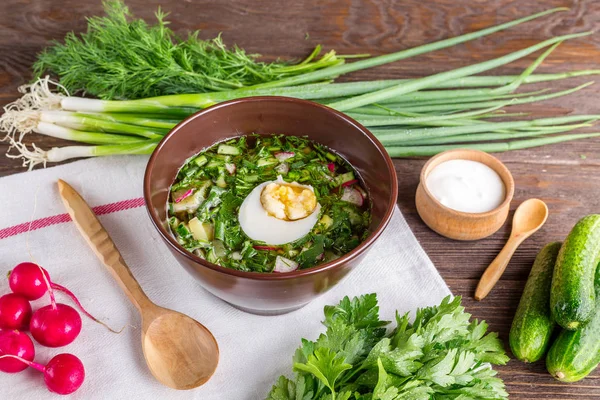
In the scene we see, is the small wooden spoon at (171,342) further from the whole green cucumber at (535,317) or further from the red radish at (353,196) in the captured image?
the whole green cucumber at (535,317)

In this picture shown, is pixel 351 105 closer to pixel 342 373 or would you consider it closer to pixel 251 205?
pixel 251 205

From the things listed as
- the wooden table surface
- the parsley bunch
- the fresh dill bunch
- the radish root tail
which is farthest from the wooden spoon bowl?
the fresh dill bunch

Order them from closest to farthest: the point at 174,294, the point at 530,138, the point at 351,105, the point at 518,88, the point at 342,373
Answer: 1. the point at 342,373
2. the point at 174,294
3. the point at 351,105
4. the point at 530,138
5. the point at 518,88

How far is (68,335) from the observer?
1991 millimetres

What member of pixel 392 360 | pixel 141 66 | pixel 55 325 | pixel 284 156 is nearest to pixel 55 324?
pixel 55 325

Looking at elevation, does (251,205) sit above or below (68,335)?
above

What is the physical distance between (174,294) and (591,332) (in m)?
1.32

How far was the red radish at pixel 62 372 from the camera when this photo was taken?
186 centimetres

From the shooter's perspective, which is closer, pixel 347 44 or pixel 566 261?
pixel 566 261

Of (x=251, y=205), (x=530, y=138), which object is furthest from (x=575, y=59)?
(x=251, y=205)

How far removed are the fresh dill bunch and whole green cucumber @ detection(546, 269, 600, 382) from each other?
1.52 m

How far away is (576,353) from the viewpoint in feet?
6.51

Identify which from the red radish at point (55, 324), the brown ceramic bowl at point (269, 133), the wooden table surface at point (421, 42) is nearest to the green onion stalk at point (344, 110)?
the wooden table surface at point (421, 42)

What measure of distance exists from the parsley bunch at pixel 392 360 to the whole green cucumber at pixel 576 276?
9.6 inches
